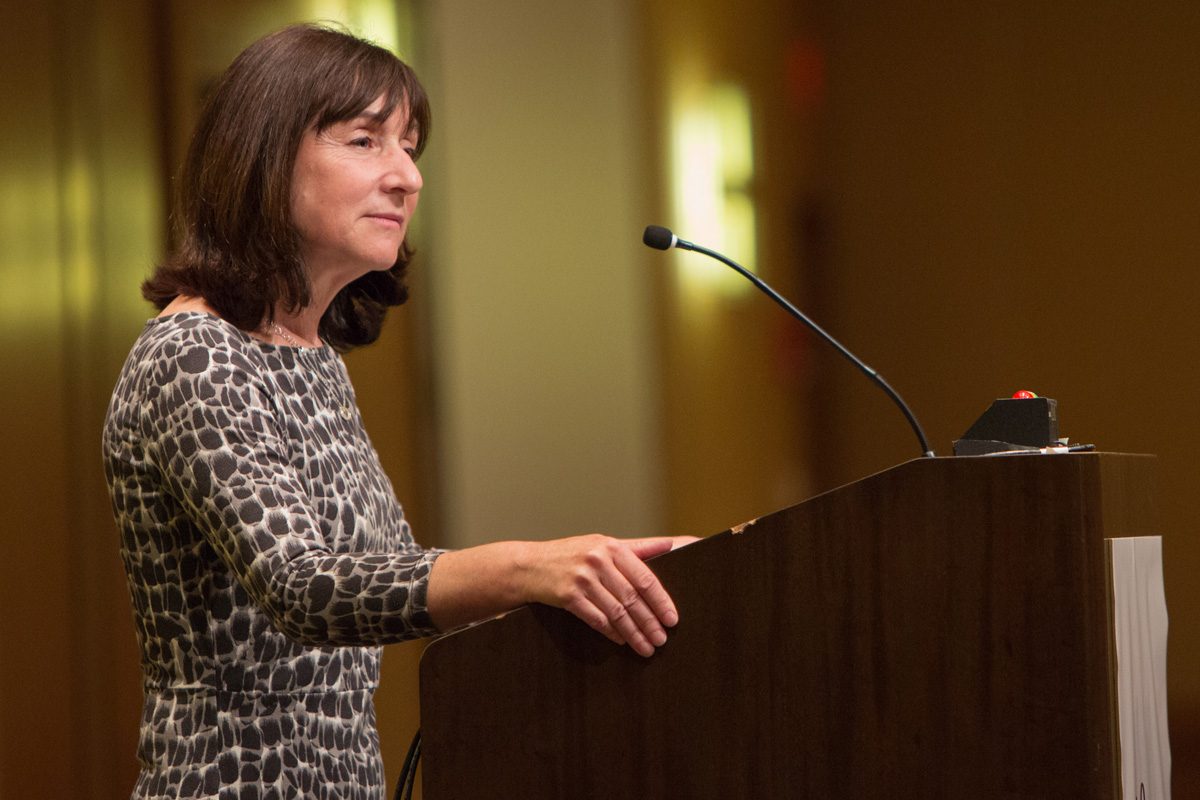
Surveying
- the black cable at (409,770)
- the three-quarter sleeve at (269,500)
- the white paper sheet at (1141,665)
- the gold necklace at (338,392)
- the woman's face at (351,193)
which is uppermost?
the woman's face at (351,193)

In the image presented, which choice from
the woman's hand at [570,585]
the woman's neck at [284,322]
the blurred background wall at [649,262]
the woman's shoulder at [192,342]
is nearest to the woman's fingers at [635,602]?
the woman's hand at [570,585]

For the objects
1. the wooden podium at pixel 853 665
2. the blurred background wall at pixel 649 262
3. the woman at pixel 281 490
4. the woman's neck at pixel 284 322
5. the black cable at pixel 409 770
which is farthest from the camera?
the blurred background wall at pixel 649 262

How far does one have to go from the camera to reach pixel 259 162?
131 centimetres

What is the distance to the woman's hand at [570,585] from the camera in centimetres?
87

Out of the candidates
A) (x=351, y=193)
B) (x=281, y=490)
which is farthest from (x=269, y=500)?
(x=351, y=193)

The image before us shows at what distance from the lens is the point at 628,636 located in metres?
0.88

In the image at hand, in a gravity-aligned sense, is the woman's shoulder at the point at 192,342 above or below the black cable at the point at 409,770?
above

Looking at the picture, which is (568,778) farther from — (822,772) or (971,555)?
(971,555)

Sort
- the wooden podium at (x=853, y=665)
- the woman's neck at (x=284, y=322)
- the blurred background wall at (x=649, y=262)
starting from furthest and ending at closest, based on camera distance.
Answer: the blurred background wall at (x=649, y=262) < the woman's neck at (x=284, y=322) < the wooden podium at (x=853, y=665)

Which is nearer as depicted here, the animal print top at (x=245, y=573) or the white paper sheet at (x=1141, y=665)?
the white paper sheet at (x=1141, y=665)

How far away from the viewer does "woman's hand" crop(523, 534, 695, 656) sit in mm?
872

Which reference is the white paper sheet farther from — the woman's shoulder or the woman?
the woman's shoulder

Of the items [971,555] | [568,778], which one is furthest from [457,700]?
[971,555]

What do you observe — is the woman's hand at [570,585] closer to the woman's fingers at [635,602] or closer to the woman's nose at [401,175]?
the woman's fingers at [635,602]
